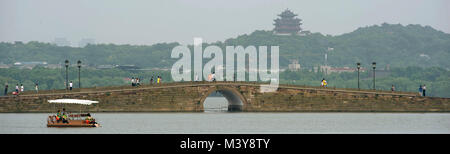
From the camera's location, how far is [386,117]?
7394cm

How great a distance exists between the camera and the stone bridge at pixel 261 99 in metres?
77.5

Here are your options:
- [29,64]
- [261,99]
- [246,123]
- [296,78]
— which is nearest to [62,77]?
[29,64]

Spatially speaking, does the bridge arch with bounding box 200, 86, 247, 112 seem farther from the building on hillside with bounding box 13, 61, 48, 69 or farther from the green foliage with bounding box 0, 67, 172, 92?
the building on hillside with bounding box 13, 61, 48, 69

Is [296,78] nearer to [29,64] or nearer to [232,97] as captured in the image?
[29,64]

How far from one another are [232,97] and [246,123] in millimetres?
17447

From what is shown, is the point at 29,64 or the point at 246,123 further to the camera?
the point at 29,64

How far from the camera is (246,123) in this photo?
219 feet

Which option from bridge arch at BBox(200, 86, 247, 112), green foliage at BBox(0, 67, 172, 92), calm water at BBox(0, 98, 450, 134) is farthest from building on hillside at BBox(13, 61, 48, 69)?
calm water at BBox(0, 98, 450, 134)

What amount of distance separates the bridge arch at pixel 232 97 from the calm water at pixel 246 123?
1.71 metres

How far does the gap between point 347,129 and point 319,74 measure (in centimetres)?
9524

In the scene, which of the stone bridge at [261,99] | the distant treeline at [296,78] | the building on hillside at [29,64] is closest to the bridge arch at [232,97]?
the stone bridge at [261,99]

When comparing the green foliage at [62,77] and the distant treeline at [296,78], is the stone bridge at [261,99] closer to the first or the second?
the green foliage at [62,77]

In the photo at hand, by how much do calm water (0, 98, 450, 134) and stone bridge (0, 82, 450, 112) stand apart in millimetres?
1832
